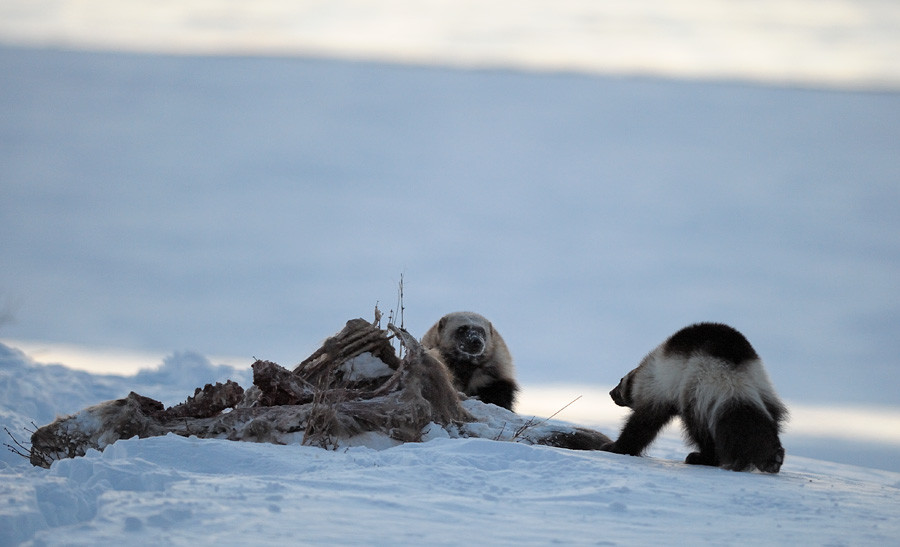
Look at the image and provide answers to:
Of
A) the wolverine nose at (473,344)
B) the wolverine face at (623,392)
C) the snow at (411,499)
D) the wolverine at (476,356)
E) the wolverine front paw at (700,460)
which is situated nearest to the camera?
the snow at (411,499)

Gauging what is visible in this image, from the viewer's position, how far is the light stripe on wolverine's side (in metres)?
6.93

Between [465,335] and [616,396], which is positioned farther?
[465,335]

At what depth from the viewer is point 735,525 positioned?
15.8ft

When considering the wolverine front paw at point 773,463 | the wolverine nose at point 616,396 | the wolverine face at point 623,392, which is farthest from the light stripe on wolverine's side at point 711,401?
the wolverine nose at point 616,396

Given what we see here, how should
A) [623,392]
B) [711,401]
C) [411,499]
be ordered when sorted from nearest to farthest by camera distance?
[411,499]
[711,401]
[623,392]

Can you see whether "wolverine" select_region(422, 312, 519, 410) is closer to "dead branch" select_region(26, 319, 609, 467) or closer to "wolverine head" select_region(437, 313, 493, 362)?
"wolverine head" select_region(437, 313, 493, 362)

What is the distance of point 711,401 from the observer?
7172 mm

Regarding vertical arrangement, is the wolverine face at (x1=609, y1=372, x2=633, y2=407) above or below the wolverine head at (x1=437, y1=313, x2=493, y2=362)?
below

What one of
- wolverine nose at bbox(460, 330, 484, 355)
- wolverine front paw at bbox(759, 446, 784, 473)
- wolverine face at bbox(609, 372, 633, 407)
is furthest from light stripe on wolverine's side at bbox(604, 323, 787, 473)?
wolverine nose at bbox(460, 330, 484, 355)

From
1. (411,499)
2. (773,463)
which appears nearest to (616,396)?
(773,463)

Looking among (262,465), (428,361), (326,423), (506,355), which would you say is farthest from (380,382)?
(506,355)

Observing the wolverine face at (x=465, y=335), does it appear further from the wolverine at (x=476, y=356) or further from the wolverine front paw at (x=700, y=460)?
the wolverine front paw at (x=700, y=460)

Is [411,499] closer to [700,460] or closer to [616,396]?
[700,460]

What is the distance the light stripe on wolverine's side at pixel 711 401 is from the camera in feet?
22.7
